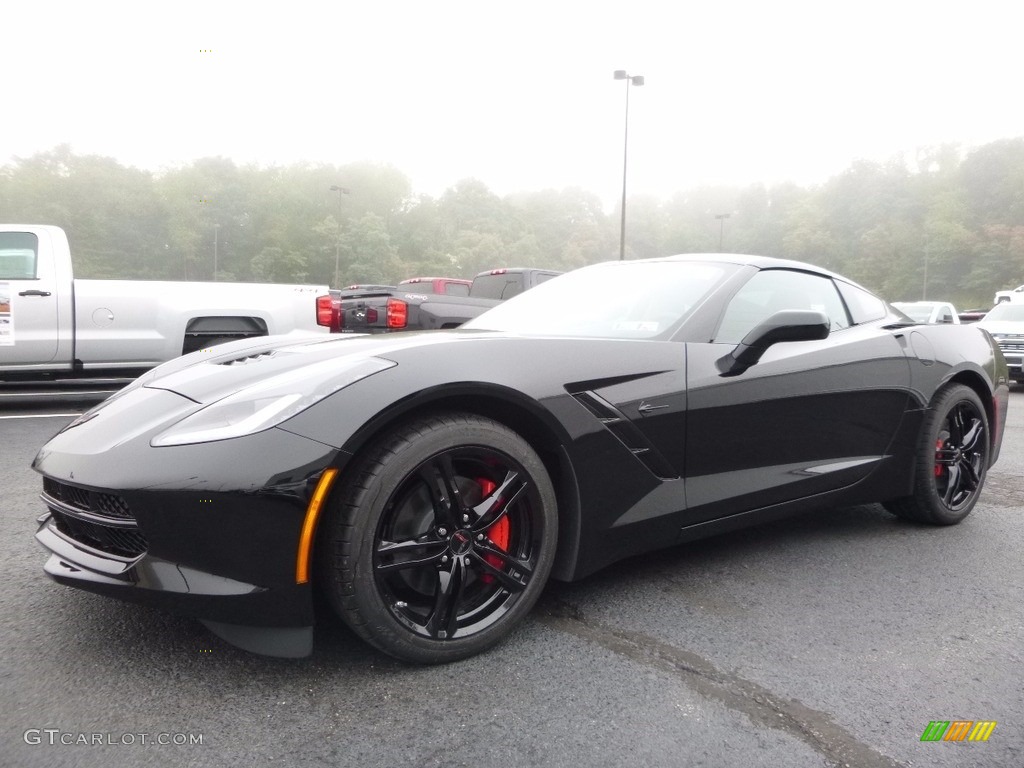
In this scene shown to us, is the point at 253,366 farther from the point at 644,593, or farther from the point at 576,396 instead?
the point at 644,593

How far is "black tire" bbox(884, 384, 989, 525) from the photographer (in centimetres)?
345

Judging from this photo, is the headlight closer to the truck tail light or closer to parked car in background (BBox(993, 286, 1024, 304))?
the truck tail light

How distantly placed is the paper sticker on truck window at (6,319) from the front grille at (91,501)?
6.12 meters

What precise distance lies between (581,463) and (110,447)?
4.32 feet

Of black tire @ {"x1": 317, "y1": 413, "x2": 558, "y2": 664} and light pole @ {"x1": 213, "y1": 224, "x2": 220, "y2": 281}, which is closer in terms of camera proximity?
black tire @ {"x1": 317, "y1": 413, "x2": 558, "y2": 664}

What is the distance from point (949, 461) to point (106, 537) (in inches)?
145

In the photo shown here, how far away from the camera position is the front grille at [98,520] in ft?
5.83

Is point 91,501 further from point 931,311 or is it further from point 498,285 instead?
point 931,311

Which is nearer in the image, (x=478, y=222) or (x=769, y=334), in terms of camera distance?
(x=769, y=334)

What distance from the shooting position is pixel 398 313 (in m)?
7.79

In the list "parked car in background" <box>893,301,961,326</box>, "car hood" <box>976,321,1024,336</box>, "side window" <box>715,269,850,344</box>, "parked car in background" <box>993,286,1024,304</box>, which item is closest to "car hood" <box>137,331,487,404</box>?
"side window" <box>715,269,850,344</box>

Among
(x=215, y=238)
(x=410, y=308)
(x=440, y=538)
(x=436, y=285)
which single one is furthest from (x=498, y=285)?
(x=215, y=238)

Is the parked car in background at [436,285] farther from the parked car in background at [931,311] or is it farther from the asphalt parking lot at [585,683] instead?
the asphalt parking lot at [585,683]

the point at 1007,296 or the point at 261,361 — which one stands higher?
the point at 1007,296
